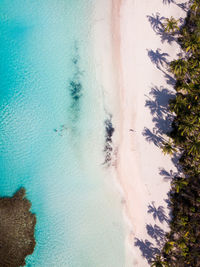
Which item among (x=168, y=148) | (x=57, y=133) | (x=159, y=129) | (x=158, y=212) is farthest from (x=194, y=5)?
(x=158, y=212)

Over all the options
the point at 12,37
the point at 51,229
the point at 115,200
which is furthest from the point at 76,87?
the point at 51,229

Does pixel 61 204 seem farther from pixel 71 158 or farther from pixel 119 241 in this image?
pixel 119 241

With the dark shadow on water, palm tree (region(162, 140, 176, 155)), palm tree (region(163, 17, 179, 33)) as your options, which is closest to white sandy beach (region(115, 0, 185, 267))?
the dark shadow on water

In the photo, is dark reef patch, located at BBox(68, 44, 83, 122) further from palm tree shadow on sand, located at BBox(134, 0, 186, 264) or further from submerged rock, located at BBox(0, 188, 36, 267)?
submerged rock, located at BBox(0, 188, 36, 267)

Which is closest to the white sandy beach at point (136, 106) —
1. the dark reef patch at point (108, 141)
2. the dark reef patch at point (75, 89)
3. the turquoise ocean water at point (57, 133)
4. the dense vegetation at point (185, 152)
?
the dark reef patch at point (108, 141)

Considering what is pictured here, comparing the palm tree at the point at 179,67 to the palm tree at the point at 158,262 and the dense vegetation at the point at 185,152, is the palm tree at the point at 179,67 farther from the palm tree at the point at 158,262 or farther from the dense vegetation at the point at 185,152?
the palm tree at the point at 158,262

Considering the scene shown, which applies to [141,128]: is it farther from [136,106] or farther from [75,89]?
[75,89]
